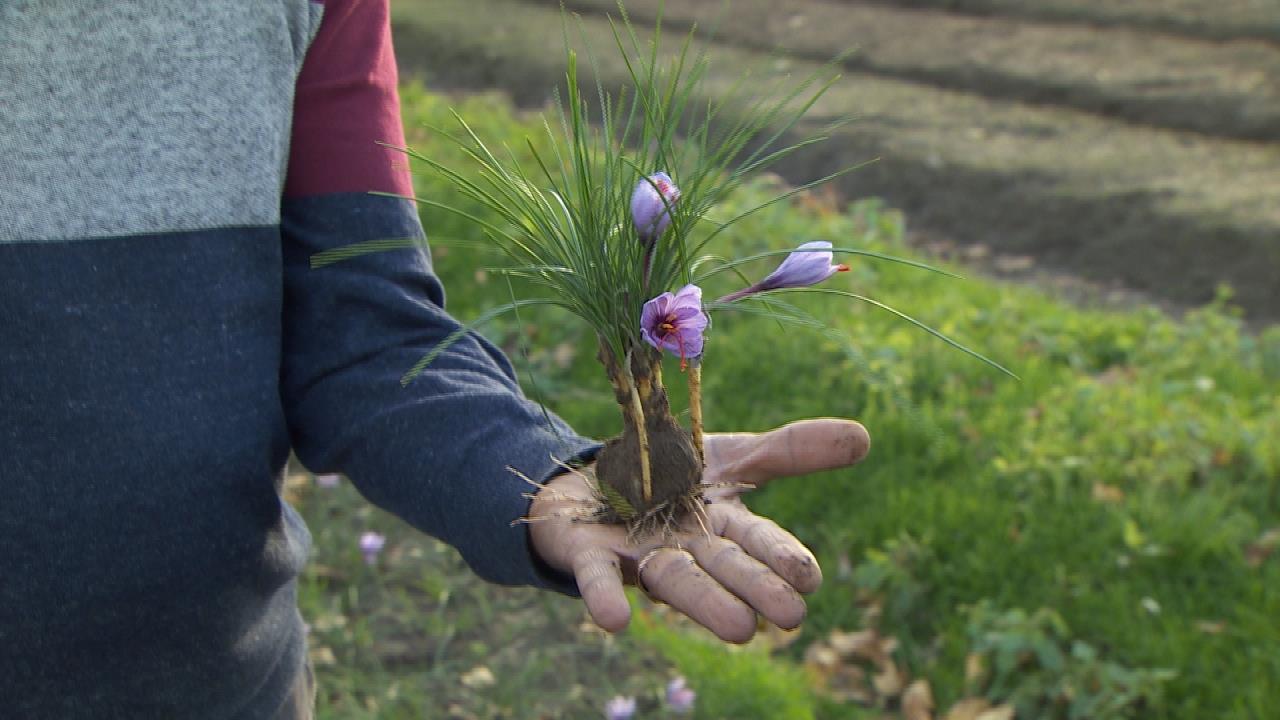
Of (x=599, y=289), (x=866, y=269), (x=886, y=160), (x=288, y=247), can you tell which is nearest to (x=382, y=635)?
(x=288, y=247)

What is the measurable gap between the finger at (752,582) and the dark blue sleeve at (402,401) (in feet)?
0.61

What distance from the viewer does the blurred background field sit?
116 inches

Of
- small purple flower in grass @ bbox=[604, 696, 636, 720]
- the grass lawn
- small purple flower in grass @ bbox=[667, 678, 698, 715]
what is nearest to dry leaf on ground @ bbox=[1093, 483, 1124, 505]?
the grass lawn

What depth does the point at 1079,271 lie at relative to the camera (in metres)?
5.93

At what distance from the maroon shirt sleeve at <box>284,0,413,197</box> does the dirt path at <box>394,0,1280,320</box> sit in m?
4.48

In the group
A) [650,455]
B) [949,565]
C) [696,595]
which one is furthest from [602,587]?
[949,565]

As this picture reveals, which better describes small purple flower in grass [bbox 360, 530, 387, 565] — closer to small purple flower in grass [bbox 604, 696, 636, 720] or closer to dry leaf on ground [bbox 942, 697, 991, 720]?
small purple flower in grass [bbox 604, 696, 636, 720]

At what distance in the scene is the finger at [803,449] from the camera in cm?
134

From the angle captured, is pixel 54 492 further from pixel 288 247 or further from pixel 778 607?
pixel 778 607

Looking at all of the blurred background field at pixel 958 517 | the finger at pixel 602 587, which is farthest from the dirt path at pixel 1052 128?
the finger at pixel 602 587

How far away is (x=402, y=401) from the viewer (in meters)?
1.49

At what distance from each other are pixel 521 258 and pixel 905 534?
7.34 ft

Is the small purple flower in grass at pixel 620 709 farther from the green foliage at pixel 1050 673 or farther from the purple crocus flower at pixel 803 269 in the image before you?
the purple crocus flower at pixel 803 269

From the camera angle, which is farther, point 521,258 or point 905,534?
point 905,534
